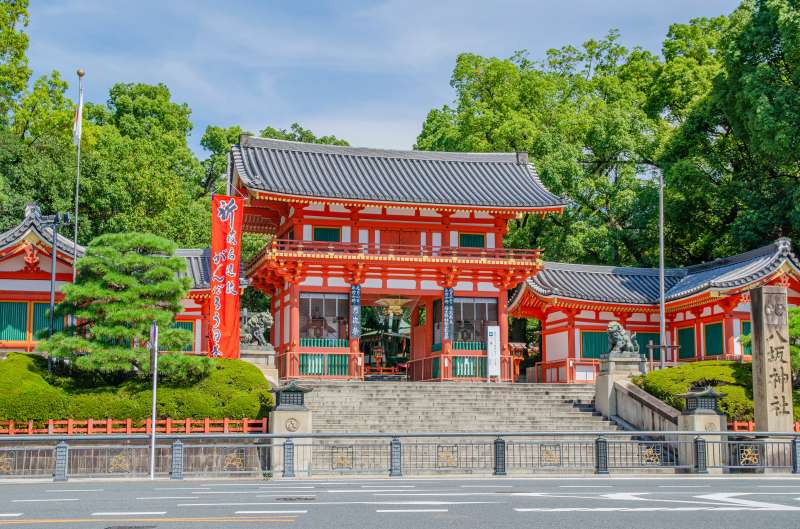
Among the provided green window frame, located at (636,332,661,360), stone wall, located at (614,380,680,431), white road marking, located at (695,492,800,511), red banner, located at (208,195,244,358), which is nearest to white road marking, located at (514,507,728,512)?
white road marking, located at (695,492,800,511)

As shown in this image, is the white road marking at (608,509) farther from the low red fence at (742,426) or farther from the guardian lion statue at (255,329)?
the guardian lion statue at (255,329)

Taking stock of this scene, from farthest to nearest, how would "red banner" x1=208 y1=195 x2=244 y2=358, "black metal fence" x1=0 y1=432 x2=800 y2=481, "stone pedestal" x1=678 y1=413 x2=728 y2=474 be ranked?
"red banner" x1=208 y1=195 x2=244 y2=358, "stone pedestal" x1=678 y1=413 x2=728 y2=474, "black metal fence" x1=0 y1=432 x2=800 y2=481

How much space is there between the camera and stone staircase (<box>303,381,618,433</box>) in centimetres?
2983

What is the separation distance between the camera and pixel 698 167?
44500 millimetres

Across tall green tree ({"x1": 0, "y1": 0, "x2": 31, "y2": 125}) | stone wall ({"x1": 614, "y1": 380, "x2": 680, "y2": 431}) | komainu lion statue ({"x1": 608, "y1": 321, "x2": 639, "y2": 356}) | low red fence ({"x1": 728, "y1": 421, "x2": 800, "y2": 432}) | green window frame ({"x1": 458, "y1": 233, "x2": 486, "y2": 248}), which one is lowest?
low red fence ({"x1": 728, "y1": 421, "x2": 800, "y2": 432})

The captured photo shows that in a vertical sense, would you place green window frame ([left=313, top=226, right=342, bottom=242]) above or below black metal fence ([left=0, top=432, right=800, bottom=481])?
above

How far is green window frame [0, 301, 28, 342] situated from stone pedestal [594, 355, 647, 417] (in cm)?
2039

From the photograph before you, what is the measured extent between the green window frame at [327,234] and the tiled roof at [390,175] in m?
1.65


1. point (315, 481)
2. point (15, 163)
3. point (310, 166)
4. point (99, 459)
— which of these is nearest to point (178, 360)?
point (99, 459)

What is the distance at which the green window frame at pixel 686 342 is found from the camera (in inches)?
1607

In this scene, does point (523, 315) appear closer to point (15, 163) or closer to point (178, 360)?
point (178, 360)

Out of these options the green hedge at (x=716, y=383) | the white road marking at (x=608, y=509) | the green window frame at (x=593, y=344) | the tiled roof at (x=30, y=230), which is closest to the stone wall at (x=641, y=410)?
the green hedge at (x=716, y=383)

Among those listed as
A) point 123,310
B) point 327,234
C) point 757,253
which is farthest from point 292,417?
point 757,253

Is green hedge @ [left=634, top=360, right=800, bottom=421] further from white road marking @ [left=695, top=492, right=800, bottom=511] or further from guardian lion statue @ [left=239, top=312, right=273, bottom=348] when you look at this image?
guardian lion statue @ [left=239, top=312, right=273, bottom=348]
